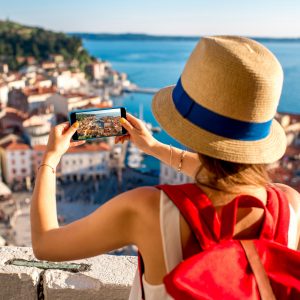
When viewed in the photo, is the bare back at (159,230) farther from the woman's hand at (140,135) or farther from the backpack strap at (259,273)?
the woman's hand at (140,135)

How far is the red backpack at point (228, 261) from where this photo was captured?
1.73 feet

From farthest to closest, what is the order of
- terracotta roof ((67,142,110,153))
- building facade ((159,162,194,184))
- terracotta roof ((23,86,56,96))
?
terracotta roof ((23,86,56,96)), terracotta roof ((67,142,110,153)), building facade ((159,162,194,184))

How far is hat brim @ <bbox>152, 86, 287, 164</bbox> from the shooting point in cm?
58

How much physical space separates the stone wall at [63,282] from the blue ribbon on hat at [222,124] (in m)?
0.48

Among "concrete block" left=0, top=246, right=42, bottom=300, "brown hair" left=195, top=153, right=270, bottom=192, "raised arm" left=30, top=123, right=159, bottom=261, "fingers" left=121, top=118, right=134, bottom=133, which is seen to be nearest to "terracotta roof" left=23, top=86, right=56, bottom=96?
"concrete block" left=0, top=246, right=42, bottom=300

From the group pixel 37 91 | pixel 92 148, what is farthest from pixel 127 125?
pixel 37 91

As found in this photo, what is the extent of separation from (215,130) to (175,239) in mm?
134

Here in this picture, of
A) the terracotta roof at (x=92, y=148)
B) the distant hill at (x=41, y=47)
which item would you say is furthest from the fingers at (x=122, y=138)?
the distant hill at (x=41, y=47)

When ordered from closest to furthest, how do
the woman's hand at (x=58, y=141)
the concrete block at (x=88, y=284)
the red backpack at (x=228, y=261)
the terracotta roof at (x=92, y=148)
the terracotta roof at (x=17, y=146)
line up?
the red backpack at (x=228, y=261) < the woman's hand at (x=58, y=141) < the concrete block at (x=88, y=284) < the terracotta roof at (x=17, y=146) < the terracotta roof at (x=92, y=148)

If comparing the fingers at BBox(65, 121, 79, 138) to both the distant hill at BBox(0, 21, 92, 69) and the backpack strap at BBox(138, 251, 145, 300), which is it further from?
the distant hill at BBox(0, 21, 92, 69)

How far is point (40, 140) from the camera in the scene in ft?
53.2

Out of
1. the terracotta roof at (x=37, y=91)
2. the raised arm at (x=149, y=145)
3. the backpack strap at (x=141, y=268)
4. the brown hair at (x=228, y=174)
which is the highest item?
the brown hair at (x=228, y=174)

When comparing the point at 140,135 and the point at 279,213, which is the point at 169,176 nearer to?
the point at 140,135

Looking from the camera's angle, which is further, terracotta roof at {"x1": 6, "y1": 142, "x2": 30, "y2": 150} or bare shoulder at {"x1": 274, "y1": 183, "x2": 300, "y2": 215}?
terracotta roof at {"x1": 6, "y1": 142, "x2": 30, "y2": 150}
